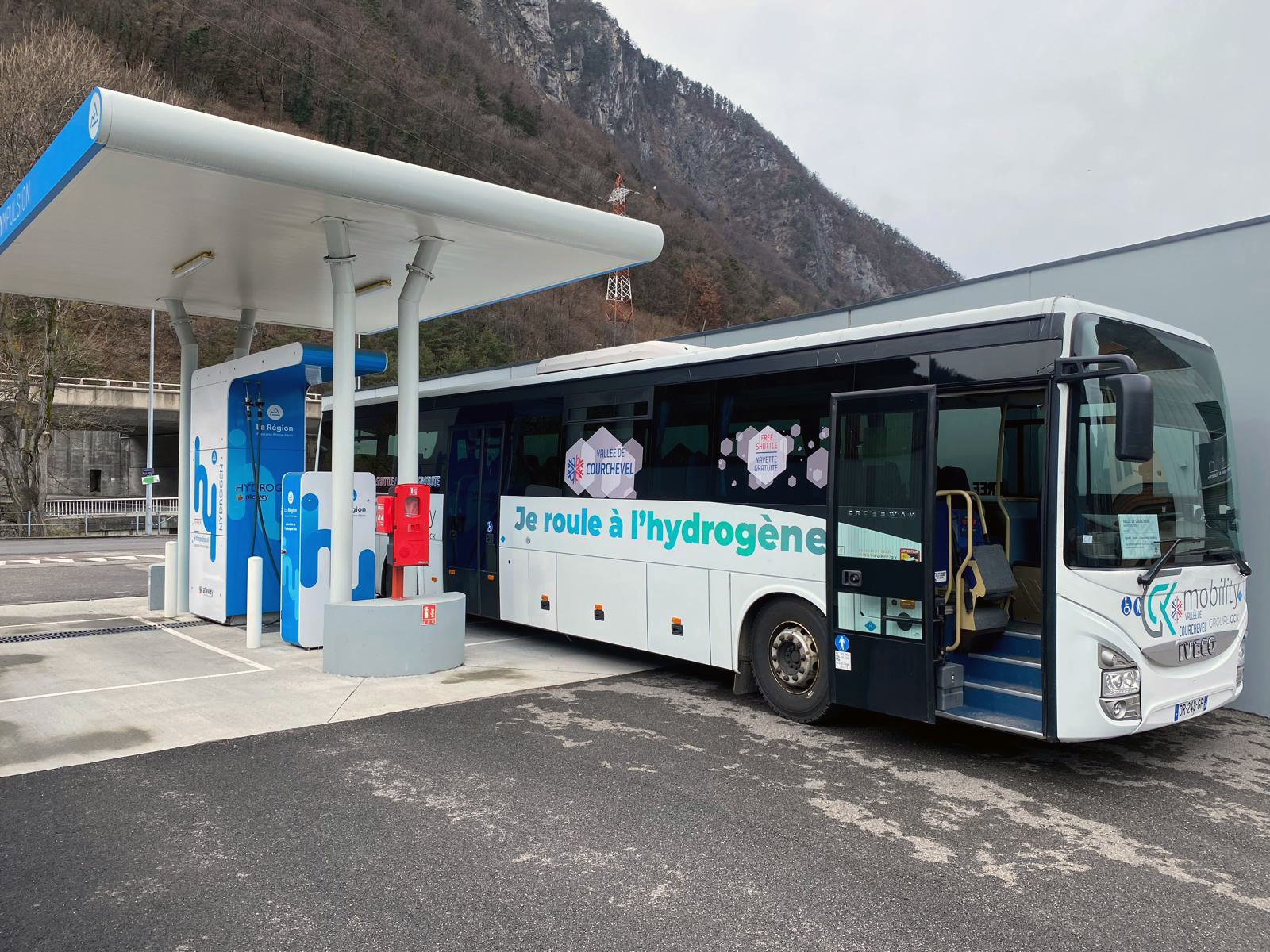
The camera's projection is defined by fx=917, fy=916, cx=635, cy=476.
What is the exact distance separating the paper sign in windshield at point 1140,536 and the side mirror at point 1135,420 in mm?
700

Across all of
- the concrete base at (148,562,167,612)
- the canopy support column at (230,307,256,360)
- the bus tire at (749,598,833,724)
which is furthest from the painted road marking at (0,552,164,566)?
the bus tire at (749,598,833,724)

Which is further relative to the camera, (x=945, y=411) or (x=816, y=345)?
(x=945, y=411)

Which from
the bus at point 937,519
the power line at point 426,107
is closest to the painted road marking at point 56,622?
the bus at point 937,519

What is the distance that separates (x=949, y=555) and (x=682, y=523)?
2.47 m

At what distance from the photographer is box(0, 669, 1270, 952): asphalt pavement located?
373 centimetres

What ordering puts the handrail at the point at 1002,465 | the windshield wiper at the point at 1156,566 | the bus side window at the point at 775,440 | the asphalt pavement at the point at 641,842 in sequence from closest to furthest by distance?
the asphalt pavement at the point at 641,842 → the windshield wiper at the point at 1156,566 → the bus side window at the point at 775,440 → the handrail at the point at 1002,465

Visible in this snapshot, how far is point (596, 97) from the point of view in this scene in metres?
133

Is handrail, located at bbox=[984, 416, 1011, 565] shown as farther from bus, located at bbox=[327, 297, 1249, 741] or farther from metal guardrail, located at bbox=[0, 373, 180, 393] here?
metal guardrail, located at bbox=[0, 373, 180, 393]

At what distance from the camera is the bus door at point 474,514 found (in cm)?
1037

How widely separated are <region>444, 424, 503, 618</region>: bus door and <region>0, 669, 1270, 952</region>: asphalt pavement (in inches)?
146

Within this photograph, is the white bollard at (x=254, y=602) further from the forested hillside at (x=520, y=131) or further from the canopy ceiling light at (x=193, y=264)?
the forested hillside at (x=520, y=131)

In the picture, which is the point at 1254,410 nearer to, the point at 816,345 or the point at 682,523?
the point at 816,345

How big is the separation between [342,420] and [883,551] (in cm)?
526

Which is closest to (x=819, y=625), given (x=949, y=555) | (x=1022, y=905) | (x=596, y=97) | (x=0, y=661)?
(x=949, y=555)
